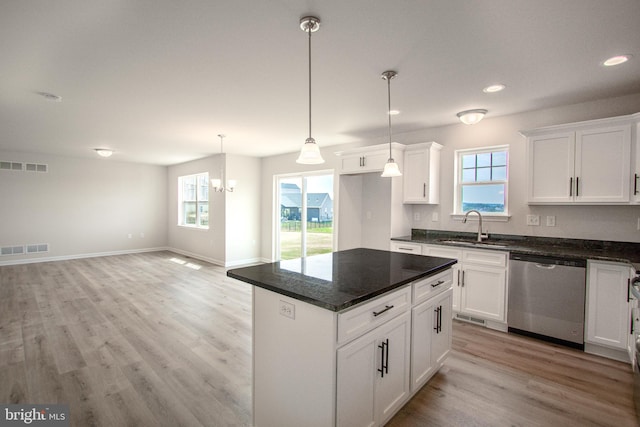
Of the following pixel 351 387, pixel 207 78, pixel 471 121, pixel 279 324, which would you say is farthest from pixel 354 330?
pixel 471 121

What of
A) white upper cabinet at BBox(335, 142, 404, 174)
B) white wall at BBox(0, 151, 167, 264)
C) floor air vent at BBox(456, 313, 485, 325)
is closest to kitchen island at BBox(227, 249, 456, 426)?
floor air vent at BBox(456, 313, 485, 325)

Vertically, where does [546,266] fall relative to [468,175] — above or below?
below

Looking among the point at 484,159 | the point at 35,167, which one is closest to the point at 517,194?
the point at 484,159

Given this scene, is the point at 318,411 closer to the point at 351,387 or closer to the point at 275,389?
the point at 351,387

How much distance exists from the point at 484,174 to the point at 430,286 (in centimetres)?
246

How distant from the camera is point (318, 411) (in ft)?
4.78

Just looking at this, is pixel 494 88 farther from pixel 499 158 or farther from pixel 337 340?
pixel 337 340

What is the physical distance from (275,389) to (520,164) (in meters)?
3.66

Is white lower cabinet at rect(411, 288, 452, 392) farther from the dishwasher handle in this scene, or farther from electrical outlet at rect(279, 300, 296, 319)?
the dishwasher handle

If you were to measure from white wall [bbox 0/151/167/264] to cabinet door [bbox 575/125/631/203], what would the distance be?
921 centimetres

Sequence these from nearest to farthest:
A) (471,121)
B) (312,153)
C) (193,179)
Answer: (312,153) < (471,121) < (193,179)

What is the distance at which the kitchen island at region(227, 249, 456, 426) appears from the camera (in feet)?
4.72

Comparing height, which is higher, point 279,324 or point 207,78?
point 207,78

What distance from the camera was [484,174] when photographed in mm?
3967
